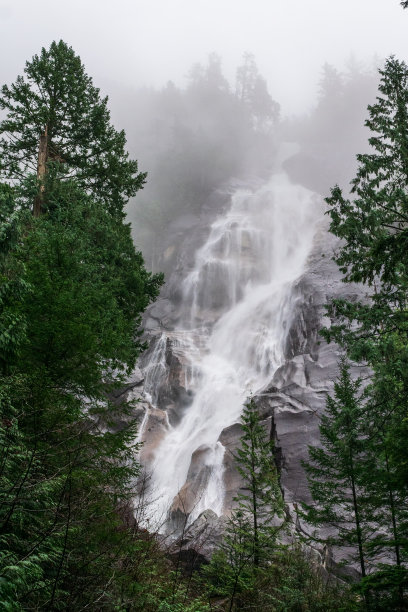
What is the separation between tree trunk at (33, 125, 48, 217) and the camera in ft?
42.3

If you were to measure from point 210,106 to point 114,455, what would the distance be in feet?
317

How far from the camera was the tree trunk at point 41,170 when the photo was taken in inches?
508

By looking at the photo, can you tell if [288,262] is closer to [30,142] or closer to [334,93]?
[30,142]

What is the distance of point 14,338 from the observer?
18.4ft

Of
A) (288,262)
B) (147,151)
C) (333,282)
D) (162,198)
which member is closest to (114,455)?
(333,282)

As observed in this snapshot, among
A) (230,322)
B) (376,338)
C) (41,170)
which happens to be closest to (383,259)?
(376,338)

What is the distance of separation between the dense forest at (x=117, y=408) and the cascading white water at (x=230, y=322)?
10.5ft

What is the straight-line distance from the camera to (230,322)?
3662 cm

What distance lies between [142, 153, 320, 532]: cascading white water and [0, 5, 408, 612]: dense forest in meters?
3.22

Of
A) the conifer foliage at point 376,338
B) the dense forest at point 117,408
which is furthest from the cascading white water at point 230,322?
the conifer foliage at point 376,338

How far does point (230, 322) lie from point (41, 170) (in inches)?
984

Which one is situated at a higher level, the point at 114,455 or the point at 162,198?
the point at 162,198

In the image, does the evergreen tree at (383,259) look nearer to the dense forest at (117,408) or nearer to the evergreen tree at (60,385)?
the dense forest at (117,408)

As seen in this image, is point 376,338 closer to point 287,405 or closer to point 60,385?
point 60,385
